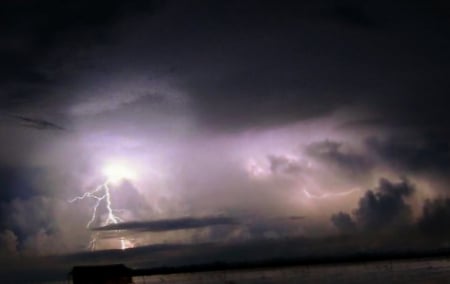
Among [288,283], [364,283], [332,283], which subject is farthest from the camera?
[288,283]

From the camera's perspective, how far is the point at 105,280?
75.0 m

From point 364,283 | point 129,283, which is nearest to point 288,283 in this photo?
point 364,283

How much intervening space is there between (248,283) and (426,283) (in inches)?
2415

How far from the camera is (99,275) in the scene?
7506cm

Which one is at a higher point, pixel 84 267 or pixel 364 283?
pixel 84 267

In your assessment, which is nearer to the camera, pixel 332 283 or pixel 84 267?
pixel 84 267

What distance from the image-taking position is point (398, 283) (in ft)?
325

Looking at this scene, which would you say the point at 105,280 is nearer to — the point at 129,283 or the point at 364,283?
the point at 129,283

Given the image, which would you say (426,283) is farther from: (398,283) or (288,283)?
(288,283)

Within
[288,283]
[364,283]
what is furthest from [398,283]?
[288,283]

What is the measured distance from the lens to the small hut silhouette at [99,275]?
7431 centimetres

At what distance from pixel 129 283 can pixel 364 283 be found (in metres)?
48.5

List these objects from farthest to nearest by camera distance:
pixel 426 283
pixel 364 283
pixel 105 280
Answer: pixel 364 283 < pixel 426 283 < pixel 105 280

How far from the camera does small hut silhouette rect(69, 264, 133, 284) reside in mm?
74312
